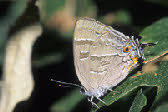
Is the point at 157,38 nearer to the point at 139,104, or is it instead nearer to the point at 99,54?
the point at 99,54

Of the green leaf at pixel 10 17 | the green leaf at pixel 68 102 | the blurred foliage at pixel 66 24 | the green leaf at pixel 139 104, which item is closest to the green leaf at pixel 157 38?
the blurred foliage at pixel 66 24

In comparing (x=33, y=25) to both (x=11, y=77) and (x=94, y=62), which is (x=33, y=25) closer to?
(x=11, y=77)

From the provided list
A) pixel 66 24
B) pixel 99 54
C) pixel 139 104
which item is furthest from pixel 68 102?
pixel 139 104

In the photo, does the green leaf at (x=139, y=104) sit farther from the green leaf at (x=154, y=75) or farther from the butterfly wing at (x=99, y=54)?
the butterfly wing at (x=99, y=54)

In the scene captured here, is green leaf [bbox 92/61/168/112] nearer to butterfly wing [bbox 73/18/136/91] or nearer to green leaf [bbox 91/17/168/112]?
green leaf [bbox 91/17/168/112]

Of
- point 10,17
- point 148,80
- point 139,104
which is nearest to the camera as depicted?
point 139,104
